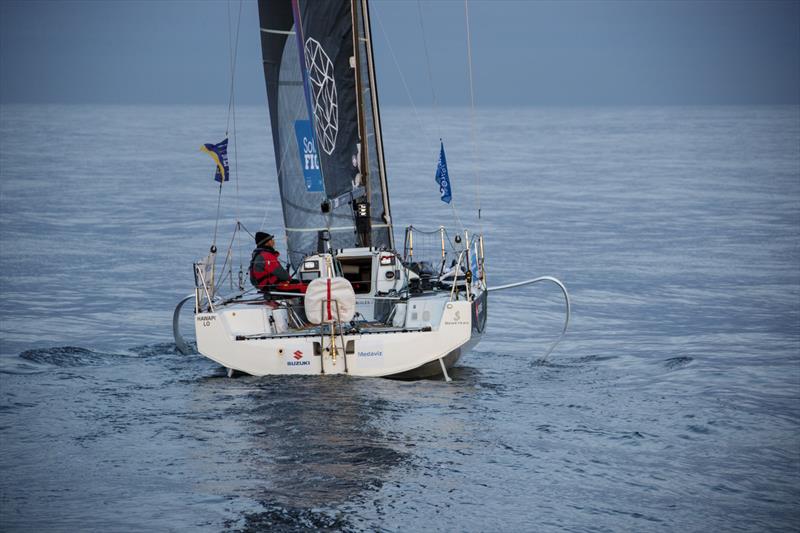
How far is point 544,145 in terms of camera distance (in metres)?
85.4

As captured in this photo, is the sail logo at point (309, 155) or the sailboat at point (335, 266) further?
the sail logo at point (309, 155)

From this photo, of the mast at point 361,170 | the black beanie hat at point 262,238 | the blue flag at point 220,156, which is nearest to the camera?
the black beanie hat at point 262,238

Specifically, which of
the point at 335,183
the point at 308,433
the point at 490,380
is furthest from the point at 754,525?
the point at 335,183

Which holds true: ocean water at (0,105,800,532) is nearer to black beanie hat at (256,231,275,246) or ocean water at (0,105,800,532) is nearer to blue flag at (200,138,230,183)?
black beanie hat at (256,231,275,246)

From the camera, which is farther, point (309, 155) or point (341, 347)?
point (309, 155)

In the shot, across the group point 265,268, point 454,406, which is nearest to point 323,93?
point 265,268

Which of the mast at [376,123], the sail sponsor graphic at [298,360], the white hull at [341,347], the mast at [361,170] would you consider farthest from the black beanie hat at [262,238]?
the mast at [376,123]

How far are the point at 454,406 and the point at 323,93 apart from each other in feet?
18.6

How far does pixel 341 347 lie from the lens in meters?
14.5

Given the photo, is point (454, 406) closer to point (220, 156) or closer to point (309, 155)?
point (220, 156)

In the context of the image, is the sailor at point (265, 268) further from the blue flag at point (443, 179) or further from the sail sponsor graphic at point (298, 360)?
the blue flag at point (443, 179)

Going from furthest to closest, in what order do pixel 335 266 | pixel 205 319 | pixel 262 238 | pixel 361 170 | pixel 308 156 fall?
1. pixel 308 156
2. pixel 361 170
3. pixel 262 238
4. pixel 335 266
5. pixel 205 319

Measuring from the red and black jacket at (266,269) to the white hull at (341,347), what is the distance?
157 centimetres

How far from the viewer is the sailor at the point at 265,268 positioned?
1636 centimetres
